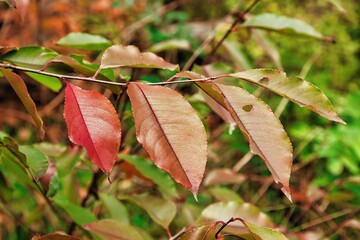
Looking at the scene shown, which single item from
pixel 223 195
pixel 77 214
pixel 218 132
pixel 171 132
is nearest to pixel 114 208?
pixel 77 214

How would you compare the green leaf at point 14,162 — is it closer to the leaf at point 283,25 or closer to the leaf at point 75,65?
the leaf at point 75,65

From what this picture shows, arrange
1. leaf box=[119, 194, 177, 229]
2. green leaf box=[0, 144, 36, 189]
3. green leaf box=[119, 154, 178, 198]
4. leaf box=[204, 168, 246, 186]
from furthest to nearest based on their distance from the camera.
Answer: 1. leaf box=[204, 168, 246, 186]
2. green leaf box=[119, 154, 178, 198]
3. leaf box=[119, 194, 177, 229]
4. green leaf box=[0, 144, 36, 189]

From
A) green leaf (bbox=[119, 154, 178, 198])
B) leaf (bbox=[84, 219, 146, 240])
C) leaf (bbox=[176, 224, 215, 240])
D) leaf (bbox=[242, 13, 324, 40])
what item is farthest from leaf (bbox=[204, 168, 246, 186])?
Result: leaf (bbox=[176, 224, 215, 240])

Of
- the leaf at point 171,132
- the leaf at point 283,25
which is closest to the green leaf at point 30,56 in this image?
the leaf at point 171,132

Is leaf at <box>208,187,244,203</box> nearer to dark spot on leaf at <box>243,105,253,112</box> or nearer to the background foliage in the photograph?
the background foliage

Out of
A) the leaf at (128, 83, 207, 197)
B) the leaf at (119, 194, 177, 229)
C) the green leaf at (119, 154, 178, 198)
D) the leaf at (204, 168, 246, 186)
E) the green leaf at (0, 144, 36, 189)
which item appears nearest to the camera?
the leaf at (128, 83, 207, 197)

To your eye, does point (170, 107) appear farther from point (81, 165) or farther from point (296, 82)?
point (81, 165)

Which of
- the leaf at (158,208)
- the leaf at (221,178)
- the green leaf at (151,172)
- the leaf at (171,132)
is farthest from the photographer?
the leaf at (221,178)
